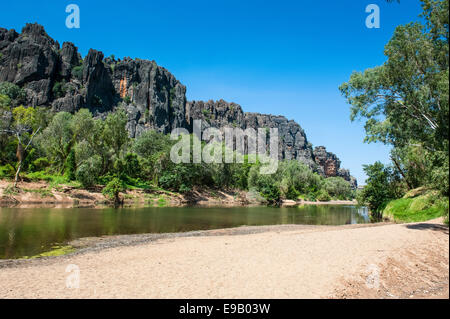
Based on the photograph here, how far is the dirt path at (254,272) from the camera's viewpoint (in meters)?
7.54

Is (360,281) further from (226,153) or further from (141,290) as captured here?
(226,153)

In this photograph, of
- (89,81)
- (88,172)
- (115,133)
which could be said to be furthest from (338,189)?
(89,81)

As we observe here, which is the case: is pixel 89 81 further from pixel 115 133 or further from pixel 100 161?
pixel 100 161

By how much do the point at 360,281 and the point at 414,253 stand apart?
197 inches

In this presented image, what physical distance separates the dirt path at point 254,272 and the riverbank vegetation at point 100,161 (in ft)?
120

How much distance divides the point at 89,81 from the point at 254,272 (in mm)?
124749

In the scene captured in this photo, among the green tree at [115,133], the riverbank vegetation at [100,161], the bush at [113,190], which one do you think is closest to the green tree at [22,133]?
the riverbank vegetation at [100,161]

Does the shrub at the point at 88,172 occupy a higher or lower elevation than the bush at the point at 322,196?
higher

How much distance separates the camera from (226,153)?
7569 cm

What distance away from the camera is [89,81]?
11231cm

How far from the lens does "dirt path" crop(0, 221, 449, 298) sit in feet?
24.7

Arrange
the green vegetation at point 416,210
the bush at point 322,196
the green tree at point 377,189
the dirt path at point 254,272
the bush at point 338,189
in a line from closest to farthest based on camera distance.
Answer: the dirt path at point 254,272 < the green vegetation at point 416,210 < the green tree at point 377,189 < the bush at point 322,196 < the bush at point 338,189

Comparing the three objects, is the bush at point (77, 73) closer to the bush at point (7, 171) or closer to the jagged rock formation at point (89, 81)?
the jagged rock formation at point (89, 81)
